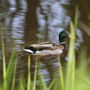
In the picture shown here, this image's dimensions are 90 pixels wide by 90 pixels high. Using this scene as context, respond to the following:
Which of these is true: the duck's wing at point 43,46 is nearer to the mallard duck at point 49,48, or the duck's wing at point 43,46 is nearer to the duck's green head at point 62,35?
the mallard duck at point 49,48

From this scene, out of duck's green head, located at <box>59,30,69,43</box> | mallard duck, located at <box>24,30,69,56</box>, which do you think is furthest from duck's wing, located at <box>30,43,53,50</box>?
duck's green head, located at <box>59,30,69,43</box>

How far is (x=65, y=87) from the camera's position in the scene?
1962 mm

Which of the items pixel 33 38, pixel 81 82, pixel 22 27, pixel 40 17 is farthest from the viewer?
pixel 40 17

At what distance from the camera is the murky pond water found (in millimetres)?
5562

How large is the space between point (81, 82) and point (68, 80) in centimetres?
8

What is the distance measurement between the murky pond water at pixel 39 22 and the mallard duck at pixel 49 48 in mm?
101

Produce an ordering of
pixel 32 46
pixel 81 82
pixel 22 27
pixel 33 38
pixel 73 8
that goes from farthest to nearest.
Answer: pixel 73 8 → pixel 22 27 → pixel 33 38 → pixel 32 46 → pixel 81 82

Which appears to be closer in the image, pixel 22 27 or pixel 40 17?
pixel 22 27

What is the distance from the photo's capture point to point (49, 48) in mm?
6035

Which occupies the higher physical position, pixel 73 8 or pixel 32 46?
pixel 73 8

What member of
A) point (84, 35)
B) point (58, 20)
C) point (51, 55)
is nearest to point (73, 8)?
point (58, 20)

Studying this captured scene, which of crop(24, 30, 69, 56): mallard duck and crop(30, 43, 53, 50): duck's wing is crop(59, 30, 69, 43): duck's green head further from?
crop(30, 43, 53, 50): duck's wing

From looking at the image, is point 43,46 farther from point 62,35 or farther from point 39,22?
point 39,22

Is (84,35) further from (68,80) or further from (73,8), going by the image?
(68,80)
